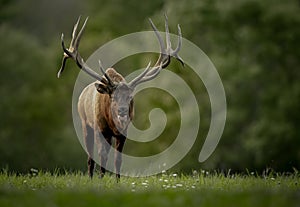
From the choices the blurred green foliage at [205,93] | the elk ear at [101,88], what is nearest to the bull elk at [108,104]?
the elk ear at [101,88]

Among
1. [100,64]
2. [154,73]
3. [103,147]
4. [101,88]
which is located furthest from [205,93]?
[100,64]

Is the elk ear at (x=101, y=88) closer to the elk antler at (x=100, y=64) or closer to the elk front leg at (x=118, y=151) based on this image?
the elk antler at (x=100, y=64)

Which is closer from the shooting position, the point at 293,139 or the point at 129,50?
the point at 293,139

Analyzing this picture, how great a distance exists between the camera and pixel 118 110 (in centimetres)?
1270

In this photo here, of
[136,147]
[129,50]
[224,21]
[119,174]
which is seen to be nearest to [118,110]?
[119,174]

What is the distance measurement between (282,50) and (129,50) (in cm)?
1085

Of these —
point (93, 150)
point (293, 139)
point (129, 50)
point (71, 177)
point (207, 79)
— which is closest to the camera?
point (71, 177)

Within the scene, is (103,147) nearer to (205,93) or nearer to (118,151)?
(118,151)

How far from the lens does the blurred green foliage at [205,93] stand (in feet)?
103

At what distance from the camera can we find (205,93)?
3456 cm

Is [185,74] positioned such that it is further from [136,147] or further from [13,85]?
[13,85]

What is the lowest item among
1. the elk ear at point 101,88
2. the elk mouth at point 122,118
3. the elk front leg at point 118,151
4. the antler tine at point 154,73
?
the elk front leg at point 118,151

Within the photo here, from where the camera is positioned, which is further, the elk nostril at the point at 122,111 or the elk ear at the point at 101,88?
the elk ear at the point at 101,88

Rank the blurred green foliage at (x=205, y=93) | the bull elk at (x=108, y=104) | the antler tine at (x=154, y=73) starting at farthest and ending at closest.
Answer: the blurred green foliage at (x=205, y=93), the antler tine at (x=154, y=73), the bull elk at (x=108, y=104)
